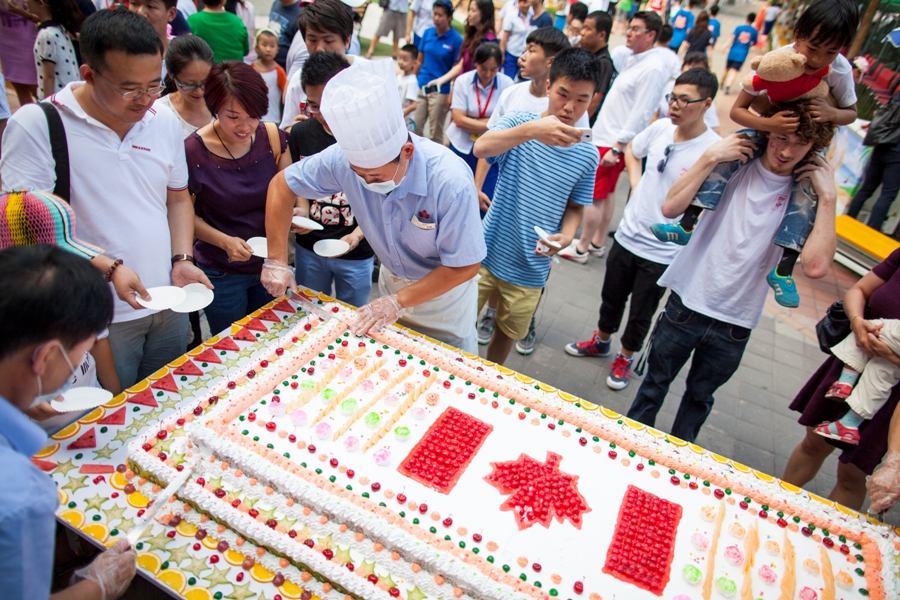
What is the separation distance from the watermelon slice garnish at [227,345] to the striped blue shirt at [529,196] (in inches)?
64.0

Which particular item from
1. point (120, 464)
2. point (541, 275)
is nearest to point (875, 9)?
point (541, 275)

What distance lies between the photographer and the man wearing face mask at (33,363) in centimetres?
107

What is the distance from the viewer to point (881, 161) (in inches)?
251

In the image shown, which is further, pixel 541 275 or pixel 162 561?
pixel 541 275

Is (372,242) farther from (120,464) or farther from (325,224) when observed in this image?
(120,464)

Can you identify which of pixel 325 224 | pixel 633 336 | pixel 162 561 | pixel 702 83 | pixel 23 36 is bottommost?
pixel 633 336

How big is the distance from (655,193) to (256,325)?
8.91 ft

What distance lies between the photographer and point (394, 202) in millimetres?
2359

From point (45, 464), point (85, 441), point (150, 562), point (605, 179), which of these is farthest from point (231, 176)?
point (605, 179)

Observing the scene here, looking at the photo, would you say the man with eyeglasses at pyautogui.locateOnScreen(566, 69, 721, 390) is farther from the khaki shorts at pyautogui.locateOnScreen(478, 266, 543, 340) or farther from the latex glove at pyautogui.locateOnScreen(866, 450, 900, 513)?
the latex glove at pyautogui.locateOnScreen(866, 450, 900, 513)

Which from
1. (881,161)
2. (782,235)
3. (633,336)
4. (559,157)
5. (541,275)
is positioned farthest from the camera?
(881,161)

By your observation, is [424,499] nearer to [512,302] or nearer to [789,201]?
[512,302]

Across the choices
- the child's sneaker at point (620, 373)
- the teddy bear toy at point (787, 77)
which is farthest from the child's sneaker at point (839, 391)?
the child's sneaker at point (620, 373)

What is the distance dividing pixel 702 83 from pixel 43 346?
367cm
